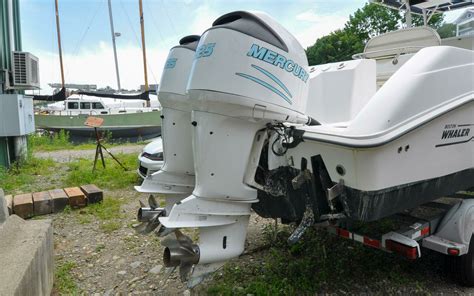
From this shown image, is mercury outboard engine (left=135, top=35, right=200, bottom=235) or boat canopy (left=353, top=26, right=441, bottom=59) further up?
boat canopy (left=353, top=26, right=441, bottom=59)

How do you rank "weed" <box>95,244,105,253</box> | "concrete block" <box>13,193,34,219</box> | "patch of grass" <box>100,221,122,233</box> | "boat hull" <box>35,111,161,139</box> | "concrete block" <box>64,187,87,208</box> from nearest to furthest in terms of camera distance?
"weed" <box>95,244,105,253</box>
"patch of grass" <box>100,221,122,233</box>
"concrete block" <box>13,193,34,219</box>
"concrete block" <box>64,187,87,208</box>
"boat hull" <box>35,111,161,139</box>

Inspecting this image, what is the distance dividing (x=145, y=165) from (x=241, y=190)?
11.9 ft

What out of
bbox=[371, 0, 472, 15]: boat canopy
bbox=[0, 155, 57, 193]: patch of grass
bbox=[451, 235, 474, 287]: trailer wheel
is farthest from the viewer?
bbox=[0, 155, 57, 193]: patch of grass

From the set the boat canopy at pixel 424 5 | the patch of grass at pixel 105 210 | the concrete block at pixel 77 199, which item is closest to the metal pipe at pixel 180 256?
the patch of grass at pixel 105 210

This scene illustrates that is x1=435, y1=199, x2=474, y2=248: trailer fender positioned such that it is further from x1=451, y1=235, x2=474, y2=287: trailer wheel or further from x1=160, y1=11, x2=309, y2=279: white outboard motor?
x1=160, y1=11, x2=309, y2=279: white outboard motor

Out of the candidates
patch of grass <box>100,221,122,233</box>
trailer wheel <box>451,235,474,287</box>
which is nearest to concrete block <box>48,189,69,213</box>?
patch of grass <box>100,221,122,233</box>

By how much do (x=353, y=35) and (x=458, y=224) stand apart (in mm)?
27737

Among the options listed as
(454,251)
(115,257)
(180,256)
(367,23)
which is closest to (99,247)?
(115,257)

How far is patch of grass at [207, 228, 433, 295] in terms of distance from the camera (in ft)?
8.38

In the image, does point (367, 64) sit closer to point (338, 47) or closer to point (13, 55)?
point (13, 55)

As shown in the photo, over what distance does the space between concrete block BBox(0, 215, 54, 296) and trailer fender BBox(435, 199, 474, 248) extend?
2674 millimetres

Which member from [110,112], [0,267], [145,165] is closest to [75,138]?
[110,112]

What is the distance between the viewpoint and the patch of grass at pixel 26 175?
5.68m

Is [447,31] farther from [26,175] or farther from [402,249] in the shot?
[26,175]
